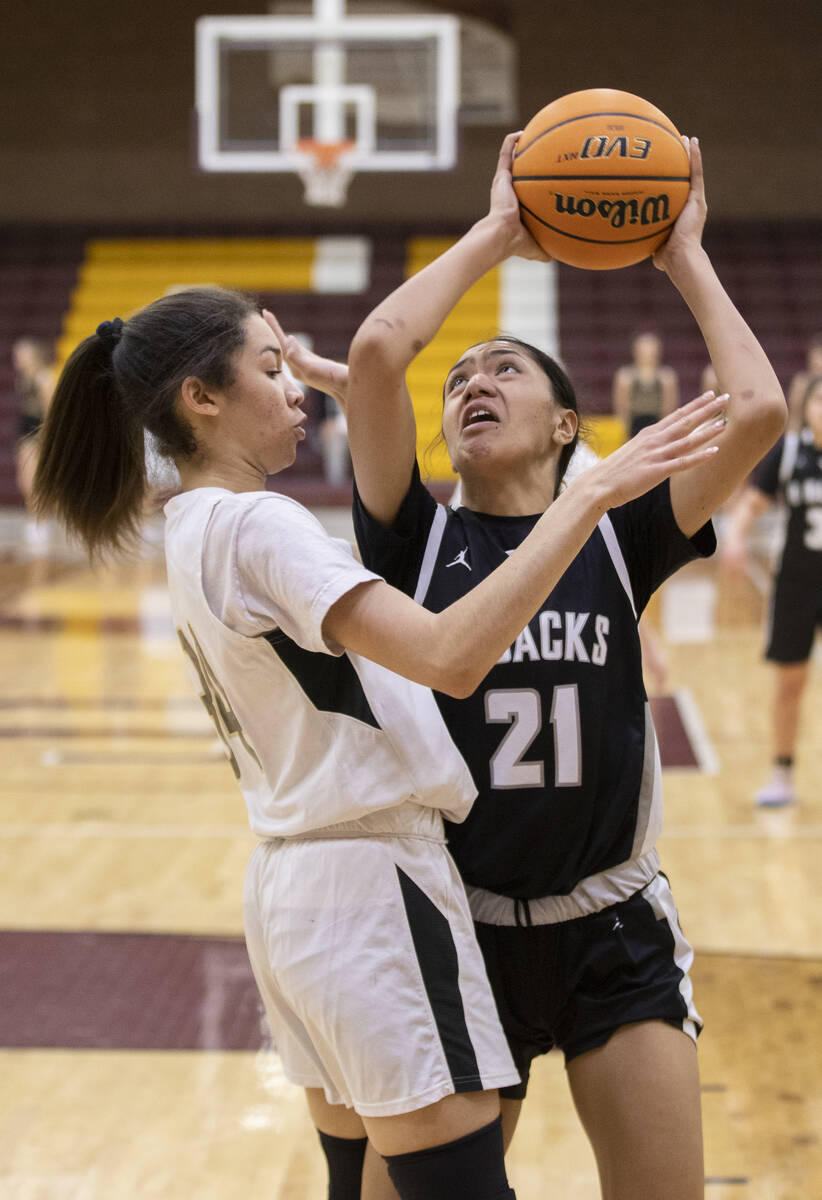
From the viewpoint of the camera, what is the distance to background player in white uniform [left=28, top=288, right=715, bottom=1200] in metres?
1.49

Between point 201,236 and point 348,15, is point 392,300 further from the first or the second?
point 201,236

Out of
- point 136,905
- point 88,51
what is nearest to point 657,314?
point 88,51

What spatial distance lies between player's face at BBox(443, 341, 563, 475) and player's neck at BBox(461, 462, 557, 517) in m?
0.03

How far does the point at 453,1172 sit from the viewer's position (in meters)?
1.52

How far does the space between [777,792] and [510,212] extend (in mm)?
3874

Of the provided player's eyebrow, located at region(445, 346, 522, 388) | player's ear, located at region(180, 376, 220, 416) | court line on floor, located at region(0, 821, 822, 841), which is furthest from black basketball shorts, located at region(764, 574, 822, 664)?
player's ear, located at region(180, 376, 220, 416)

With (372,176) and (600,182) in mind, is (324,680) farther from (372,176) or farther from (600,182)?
(372,176)

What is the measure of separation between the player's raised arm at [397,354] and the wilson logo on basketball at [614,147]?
0.62 feet

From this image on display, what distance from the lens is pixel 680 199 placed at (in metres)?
1.90

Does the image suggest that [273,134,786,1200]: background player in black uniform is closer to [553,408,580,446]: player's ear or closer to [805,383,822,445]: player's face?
[553,408,580,446]: player's ear

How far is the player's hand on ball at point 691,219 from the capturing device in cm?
190

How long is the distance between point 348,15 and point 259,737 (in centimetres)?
1380

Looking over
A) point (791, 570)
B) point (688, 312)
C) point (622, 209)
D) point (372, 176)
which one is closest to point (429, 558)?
point (622, 209)

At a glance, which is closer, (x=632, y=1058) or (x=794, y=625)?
(x=632, y=1058)
